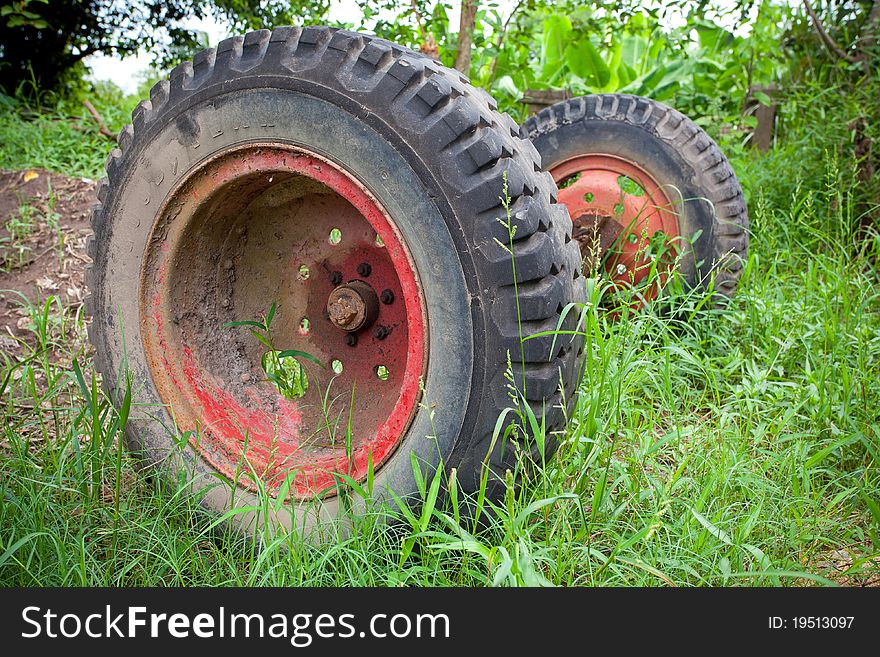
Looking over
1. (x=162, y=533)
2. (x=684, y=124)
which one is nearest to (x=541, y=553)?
(x=162, y=533)

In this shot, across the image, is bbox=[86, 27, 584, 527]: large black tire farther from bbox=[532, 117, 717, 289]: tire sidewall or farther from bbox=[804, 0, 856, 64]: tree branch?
bbox=[804, 0, 856, 64]: tree branch

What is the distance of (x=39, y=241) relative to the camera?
3799 mm

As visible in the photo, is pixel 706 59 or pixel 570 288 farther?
pixel 706 59

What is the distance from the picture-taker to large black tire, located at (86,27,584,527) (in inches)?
58.9

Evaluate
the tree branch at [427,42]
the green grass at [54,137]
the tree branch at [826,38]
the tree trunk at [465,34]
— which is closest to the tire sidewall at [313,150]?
the tree branch at [427,42]

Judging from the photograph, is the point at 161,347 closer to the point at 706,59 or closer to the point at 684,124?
the point at 684,124

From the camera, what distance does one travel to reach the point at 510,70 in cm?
557

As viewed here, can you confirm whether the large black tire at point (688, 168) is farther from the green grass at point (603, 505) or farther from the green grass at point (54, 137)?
the green grass at point (54, 137)

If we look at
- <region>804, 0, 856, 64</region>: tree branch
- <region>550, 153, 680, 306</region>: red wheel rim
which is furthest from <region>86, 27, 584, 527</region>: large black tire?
<region>804, 0, 856, 64</region>: tree branch

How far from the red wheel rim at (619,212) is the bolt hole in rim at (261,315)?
1305 mm

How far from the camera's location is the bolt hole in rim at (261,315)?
1.85m

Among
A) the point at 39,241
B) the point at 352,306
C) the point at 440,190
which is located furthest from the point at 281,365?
the point at 39,241

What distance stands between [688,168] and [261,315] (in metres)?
1.85

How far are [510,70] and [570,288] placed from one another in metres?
4.39
